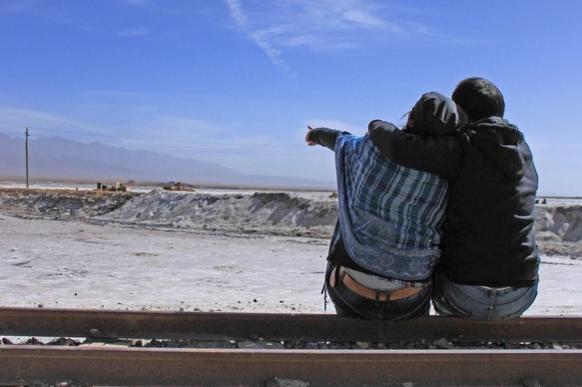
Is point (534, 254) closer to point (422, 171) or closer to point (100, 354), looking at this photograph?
point (422, 171)

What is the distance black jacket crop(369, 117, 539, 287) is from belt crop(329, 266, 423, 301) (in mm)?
247

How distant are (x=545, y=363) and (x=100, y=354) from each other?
2.18 m

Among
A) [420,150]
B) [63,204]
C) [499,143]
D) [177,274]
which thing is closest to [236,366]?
[420,150]

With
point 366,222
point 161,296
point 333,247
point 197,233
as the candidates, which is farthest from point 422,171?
point 197,233

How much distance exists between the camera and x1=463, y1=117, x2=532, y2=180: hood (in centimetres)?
318

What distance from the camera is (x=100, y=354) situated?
302cm

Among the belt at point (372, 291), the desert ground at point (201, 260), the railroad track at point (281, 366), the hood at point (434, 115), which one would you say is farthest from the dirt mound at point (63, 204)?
the hood at point (434, 115)

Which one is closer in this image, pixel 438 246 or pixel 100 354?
pixel 100 354

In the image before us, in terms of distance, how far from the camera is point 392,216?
10.8 ft

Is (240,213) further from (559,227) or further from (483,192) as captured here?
(483,192)

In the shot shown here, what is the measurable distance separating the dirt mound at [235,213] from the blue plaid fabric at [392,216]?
57.4 ft

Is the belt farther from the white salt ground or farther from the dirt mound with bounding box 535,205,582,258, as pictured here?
the dirt mound with bounding box 535,205,582,258

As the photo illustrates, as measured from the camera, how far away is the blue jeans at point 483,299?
11.2 ft

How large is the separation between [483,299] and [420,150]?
37.0 inches
